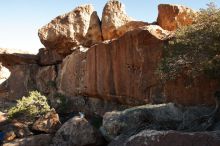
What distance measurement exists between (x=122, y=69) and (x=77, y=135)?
6.24 meters

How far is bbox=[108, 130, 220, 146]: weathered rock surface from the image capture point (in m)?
12.2

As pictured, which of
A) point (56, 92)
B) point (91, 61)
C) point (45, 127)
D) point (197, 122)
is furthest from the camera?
point (56, 92)

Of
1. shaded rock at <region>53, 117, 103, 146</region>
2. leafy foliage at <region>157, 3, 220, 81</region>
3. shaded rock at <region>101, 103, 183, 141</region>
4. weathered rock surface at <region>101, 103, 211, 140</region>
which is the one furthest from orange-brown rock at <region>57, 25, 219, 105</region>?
shaded rock at <region>53, 117, 103, 146</region>

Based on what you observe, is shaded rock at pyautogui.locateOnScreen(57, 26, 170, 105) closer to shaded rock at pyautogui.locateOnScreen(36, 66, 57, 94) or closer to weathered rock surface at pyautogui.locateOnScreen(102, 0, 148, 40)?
weathered rock surface at pyautogui.locateOnScreen(102, 0, 148, 40)

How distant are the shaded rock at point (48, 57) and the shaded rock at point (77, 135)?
13.9 meters

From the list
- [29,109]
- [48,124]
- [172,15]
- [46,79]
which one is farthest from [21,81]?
[172,15]

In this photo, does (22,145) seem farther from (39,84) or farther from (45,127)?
(39,84)

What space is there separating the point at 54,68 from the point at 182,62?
17511mm

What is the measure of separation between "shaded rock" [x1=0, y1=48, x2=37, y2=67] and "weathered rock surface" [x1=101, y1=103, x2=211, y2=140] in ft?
59.0

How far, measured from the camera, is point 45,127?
2283 cm

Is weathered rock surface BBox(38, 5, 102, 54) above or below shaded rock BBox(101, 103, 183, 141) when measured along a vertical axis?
above

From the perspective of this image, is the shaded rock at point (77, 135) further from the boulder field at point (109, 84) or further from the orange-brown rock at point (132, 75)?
the orange-brown rock at point (132, 75)

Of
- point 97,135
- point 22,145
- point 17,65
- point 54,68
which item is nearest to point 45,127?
point 22,145

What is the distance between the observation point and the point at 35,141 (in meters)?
21.6
